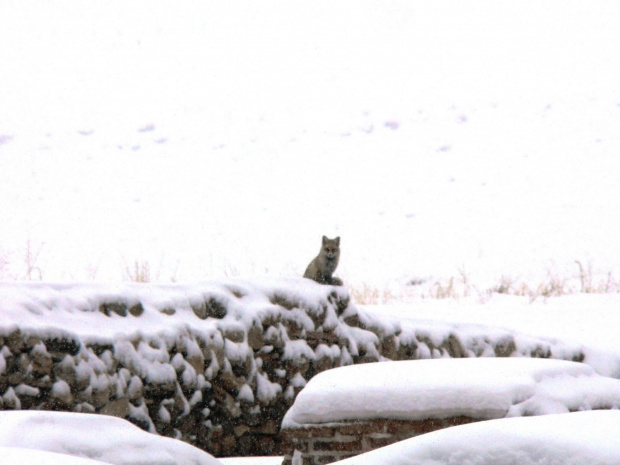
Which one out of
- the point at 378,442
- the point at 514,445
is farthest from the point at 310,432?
the point at 514,445

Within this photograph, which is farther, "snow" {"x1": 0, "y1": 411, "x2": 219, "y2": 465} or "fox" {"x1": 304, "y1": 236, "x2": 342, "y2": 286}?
"fox" {"x1": 304, "y1": 236, "x2": 342, "y2": 286}

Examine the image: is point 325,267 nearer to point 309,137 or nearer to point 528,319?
point 528,319

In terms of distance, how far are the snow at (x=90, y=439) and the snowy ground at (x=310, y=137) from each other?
513 inches

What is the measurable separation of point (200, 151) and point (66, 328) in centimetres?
1789

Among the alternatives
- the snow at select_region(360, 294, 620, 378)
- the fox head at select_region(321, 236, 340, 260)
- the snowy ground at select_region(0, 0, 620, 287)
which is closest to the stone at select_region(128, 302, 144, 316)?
the fox head at select_region(321, 236, 340, 260)

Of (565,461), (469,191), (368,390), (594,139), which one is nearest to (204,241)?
(469,191)

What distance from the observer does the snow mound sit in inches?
195

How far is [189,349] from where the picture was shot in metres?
7.12

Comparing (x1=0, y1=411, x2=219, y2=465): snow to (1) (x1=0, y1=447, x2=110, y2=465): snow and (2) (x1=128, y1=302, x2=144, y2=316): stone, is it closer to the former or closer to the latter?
(1) (x1=0, y1=447, x2=110, y2=465): snow

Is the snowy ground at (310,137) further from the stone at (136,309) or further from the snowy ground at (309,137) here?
the stone at (136,309)

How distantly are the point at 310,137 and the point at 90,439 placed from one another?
21565 millimetres

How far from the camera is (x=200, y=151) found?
23.9 metres

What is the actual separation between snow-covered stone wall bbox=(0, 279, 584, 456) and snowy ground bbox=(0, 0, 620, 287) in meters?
8.71

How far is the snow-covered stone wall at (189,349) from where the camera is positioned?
614cm
